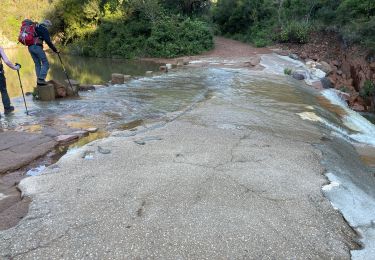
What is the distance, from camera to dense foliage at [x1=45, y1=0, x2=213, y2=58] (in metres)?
23.6

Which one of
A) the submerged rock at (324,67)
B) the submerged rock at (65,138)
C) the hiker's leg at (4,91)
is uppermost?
the hiker's leg at (4,91)

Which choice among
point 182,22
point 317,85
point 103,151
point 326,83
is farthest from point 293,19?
point 103,151

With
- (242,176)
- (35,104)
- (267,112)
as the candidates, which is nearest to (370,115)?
(267,112)

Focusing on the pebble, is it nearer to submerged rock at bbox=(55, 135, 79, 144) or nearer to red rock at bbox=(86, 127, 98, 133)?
submerged rock at bbox=(55, 135, 79, 144)

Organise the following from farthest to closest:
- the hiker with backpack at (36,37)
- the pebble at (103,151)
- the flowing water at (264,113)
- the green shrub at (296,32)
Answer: the green shrub at (296,32)
the hiker with backpack at (36,37)
the pebble at (103,151)
the flowing water at (264,113)

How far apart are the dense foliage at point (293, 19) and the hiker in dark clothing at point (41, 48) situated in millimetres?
13193

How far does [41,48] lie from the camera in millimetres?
9000

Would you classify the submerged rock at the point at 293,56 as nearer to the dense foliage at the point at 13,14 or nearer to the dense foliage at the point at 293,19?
the dense foliage at the point at 293,19

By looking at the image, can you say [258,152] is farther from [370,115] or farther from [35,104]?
[370,115]

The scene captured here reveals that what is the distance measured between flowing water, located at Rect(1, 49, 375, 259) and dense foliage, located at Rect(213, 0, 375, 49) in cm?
656

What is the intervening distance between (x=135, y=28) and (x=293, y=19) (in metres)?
10.8

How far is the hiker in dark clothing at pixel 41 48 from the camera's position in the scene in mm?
8719

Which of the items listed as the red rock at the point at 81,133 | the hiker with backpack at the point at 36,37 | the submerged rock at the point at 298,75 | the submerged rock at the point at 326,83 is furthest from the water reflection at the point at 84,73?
the submerged rock at the point at 326,83

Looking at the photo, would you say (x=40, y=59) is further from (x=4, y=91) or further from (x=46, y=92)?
(x=4, y=91)
